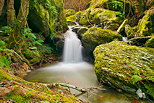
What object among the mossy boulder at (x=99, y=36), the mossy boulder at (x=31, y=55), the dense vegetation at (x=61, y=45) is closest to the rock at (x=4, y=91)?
the dense vegetation at (x=61, y=45)

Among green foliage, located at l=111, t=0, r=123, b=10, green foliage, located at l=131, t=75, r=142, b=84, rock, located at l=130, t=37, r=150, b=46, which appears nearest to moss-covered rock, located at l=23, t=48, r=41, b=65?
green foliage, located at l=131, t=75, r=142, b=84

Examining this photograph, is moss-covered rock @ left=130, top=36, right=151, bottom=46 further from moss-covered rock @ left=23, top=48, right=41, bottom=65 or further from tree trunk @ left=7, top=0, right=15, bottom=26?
tree trunk @ left=7, top=0, right=15, bottom=26

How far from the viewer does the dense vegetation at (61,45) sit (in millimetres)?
2354

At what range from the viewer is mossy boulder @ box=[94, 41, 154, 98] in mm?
3553

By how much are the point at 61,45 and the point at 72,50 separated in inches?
41.5

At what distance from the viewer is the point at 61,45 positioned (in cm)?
991

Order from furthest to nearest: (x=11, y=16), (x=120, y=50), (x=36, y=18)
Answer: (x=36, y=18)
(x=11, y=16)
(x=120, y=50)

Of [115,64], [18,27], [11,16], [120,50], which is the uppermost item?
[11,16]

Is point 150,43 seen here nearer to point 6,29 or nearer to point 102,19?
point 102,19

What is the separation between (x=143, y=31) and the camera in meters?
7.57

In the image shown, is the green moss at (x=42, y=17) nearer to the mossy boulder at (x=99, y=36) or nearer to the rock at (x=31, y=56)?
the rock at (x=31, y=56)

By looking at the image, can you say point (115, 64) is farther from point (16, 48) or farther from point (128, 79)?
point (16, 48)

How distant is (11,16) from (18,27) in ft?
3.60

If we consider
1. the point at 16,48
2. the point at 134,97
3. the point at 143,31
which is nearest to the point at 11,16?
the point at 16,48
